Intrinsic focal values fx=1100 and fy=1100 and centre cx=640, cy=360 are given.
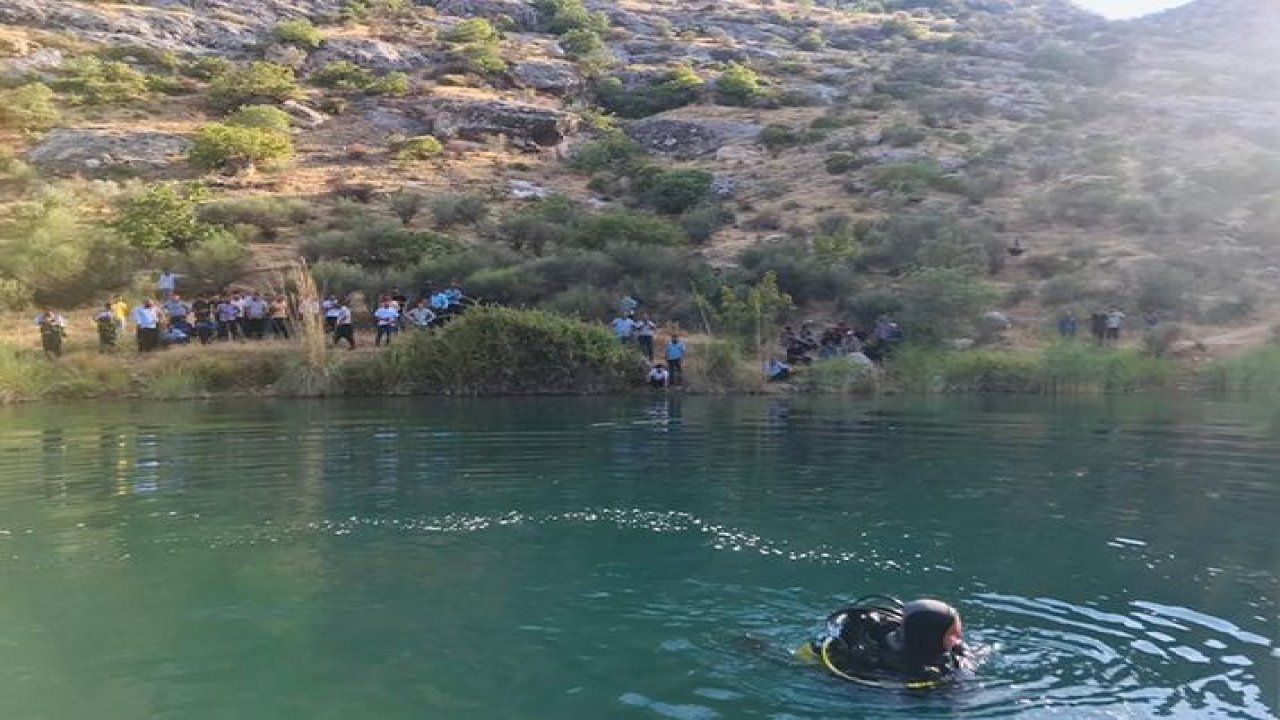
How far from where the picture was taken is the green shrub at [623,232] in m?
41.1

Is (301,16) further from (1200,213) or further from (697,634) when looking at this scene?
(697,634)

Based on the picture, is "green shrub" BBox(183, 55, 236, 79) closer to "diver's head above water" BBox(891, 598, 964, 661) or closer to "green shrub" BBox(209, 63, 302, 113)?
"green shrub" BBox(209, 63, 302, 113)

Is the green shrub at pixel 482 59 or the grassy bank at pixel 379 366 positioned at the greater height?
the green shrub at pixel 482 59

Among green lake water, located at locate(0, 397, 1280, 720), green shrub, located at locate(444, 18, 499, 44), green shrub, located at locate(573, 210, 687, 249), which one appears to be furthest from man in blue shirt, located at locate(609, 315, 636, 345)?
green shrub, located at locate(444, 18, 499, 44)

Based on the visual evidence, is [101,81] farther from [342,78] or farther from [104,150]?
[342,78]

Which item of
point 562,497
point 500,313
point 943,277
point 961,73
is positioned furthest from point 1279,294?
point 961,73

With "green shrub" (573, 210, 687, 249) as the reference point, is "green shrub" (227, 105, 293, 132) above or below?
above

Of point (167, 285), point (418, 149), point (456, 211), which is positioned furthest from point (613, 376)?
point (418, 149)

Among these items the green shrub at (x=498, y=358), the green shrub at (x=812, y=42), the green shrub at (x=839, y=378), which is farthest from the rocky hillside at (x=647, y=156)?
the green shrub at (x=498, y=358)

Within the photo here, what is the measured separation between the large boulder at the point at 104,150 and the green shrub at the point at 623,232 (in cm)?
2188

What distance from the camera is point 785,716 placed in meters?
6.23

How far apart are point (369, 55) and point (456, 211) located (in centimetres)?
2999

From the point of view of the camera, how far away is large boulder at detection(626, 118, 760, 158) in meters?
61.3

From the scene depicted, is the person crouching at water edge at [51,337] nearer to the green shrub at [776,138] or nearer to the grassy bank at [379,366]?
the grassy bank at [379,366]
